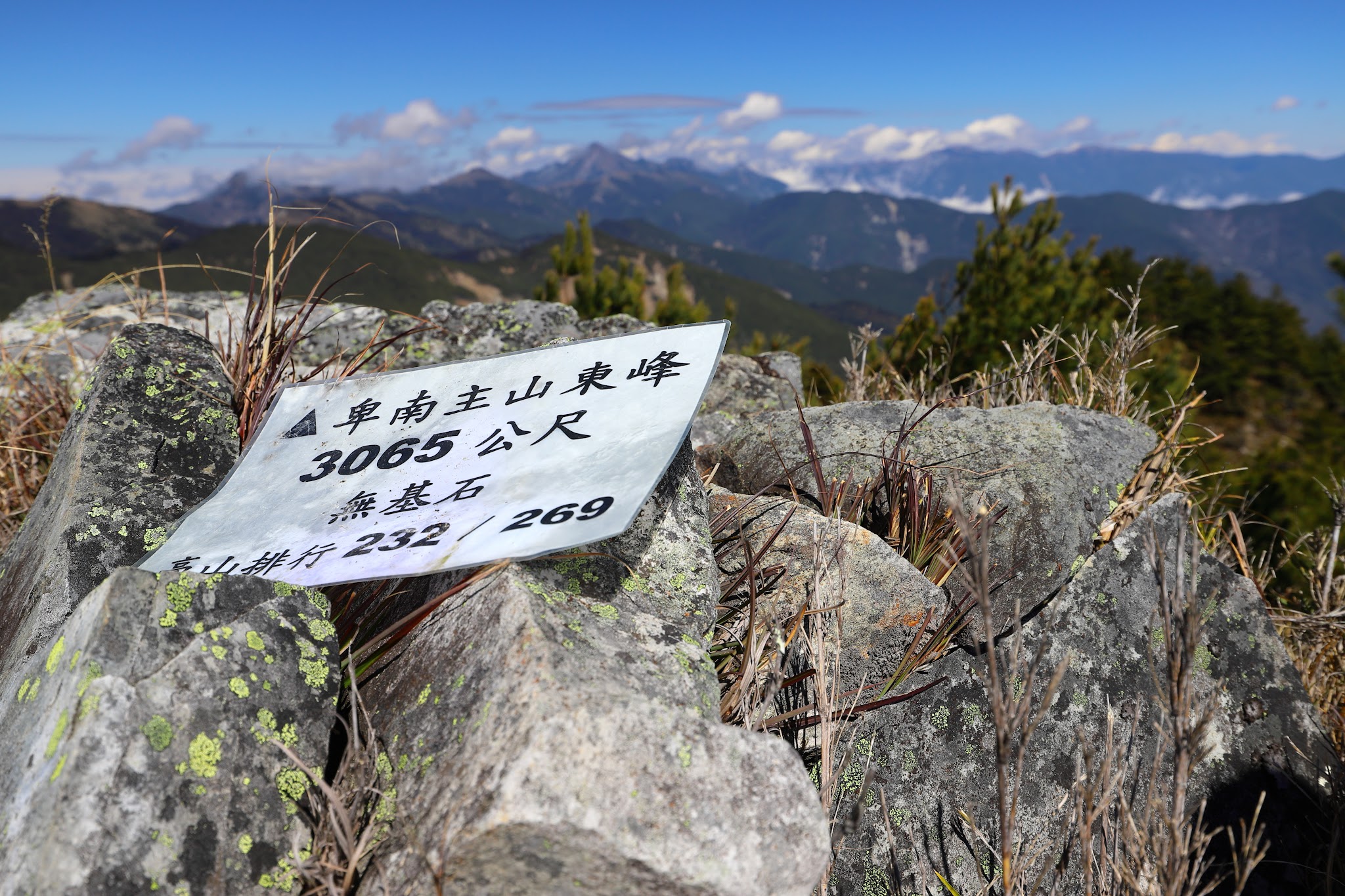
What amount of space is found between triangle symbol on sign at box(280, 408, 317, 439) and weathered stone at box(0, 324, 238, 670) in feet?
1.80

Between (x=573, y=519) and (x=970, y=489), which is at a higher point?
(x=573, y=519)

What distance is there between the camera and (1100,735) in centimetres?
290

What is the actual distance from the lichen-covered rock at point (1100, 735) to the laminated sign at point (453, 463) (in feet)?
4.77

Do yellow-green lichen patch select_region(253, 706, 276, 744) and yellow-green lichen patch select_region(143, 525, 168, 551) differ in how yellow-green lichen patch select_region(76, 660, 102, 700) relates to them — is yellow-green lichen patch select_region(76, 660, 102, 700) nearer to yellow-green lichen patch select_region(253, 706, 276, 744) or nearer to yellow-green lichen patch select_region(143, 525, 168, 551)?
yellow-green lichen patch select_region(253, 706, 276, 744)

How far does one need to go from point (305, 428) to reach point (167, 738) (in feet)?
4.72

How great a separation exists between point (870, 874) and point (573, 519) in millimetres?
1696

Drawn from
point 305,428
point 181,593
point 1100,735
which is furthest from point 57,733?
point 1100,735

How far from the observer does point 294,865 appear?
1839 mm

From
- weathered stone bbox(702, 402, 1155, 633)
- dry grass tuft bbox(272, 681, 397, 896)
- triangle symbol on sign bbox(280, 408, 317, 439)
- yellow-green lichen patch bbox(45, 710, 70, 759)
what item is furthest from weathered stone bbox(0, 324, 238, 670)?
weathered stone bbox(702, 402, 1155, 633)

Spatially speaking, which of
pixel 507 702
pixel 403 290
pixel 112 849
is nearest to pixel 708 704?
pixel 507 702

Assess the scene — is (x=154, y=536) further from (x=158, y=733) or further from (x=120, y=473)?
(x=158, y=733)

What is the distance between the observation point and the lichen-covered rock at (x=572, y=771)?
5.50ft

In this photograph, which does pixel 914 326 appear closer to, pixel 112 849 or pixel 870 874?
pixel 870 874

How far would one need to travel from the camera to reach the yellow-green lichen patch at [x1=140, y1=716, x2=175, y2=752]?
5.82ft
